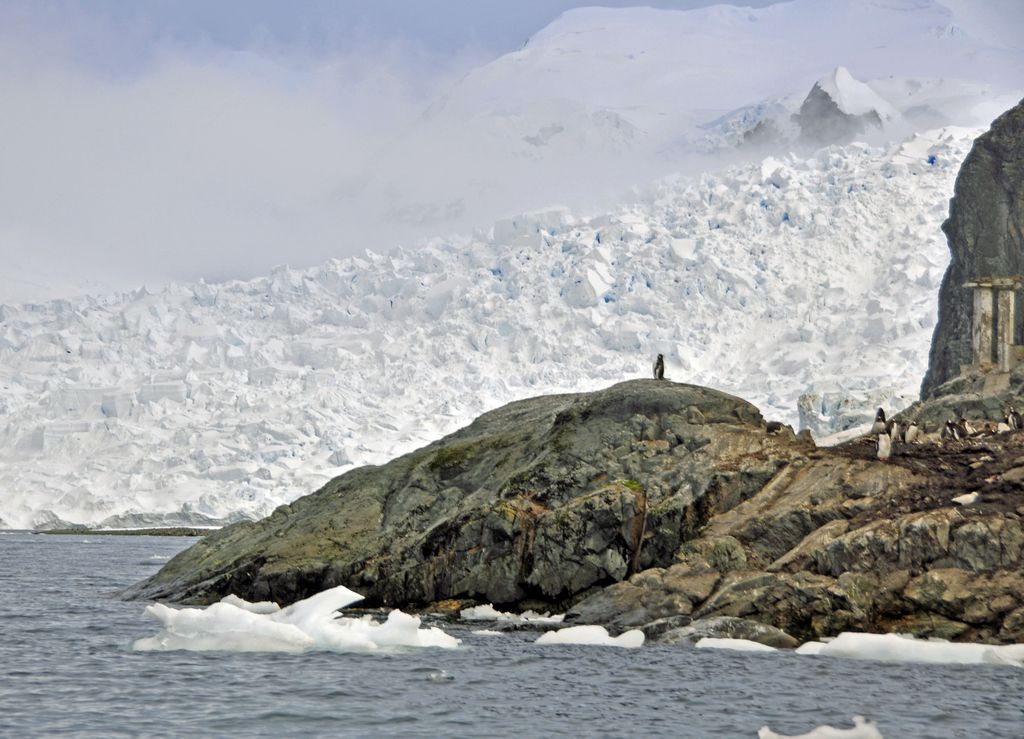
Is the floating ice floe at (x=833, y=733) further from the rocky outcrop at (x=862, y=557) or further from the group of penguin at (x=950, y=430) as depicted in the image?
the group of penguin at (x=950, y=430)

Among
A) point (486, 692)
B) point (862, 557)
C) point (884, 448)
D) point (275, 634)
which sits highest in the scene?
point (884, 448)

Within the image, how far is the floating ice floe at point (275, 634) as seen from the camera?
92.5ft

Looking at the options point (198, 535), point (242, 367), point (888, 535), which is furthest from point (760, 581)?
point (242, 367)

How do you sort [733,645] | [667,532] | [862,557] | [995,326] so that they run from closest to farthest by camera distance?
[733,645]
[862,557]
[667,532]
[995,326]

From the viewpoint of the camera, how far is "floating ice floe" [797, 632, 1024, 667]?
2527cm

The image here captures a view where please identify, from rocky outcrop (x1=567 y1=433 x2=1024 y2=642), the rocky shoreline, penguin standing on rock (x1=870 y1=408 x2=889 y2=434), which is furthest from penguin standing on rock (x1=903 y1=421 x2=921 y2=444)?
rocky outcrop (x1=567 y1=433 x2=1024 y2=642)

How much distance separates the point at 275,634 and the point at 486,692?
7172mm

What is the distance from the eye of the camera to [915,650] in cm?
2584

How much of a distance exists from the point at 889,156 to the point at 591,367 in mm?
49470

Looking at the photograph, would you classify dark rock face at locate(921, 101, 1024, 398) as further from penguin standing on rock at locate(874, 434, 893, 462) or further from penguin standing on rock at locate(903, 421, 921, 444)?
penguin standing on rock at locate(874, 434, 893, 462)

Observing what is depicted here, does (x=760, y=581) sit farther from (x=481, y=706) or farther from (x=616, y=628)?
(x=481, y=706)

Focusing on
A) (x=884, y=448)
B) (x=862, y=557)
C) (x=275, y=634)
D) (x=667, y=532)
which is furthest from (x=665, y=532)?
(x=275, y=634)

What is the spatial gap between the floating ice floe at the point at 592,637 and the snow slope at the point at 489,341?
10982cm

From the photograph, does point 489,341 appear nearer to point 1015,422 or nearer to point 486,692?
point 1015,422
